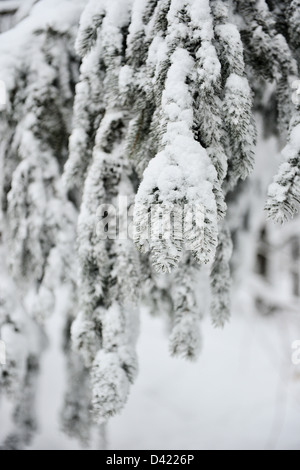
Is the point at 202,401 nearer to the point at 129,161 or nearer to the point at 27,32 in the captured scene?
the point at 129,161

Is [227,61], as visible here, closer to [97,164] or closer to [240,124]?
[240,124]

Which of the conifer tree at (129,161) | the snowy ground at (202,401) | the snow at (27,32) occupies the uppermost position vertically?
the snow at (27,32)

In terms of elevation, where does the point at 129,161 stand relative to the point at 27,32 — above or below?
below

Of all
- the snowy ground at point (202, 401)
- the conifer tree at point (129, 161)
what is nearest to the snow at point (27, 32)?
the conifer tree at point (129, 161)

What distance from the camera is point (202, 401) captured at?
3615mm

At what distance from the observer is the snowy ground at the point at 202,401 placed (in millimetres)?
2936

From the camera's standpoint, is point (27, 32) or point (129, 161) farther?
point (27, 32)

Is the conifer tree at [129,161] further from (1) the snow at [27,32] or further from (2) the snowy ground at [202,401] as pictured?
(2) the snowy ground at [202,401]

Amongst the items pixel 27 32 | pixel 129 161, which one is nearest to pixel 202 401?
pixel 129 161

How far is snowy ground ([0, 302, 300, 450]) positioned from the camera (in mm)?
2936

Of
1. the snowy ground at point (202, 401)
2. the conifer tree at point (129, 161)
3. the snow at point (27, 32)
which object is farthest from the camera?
the snowy ground at point (202, 401)

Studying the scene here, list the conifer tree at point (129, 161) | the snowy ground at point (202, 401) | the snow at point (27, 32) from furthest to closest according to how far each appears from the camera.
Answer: the snowy ground at point (202, 401) → the snow at point (27, 32) → the conifer tree at point (129, 161)

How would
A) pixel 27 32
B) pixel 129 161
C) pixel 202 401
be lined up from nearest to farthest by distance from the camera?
pixel 129 161 < pixel 27 32 < pixel 202 401
